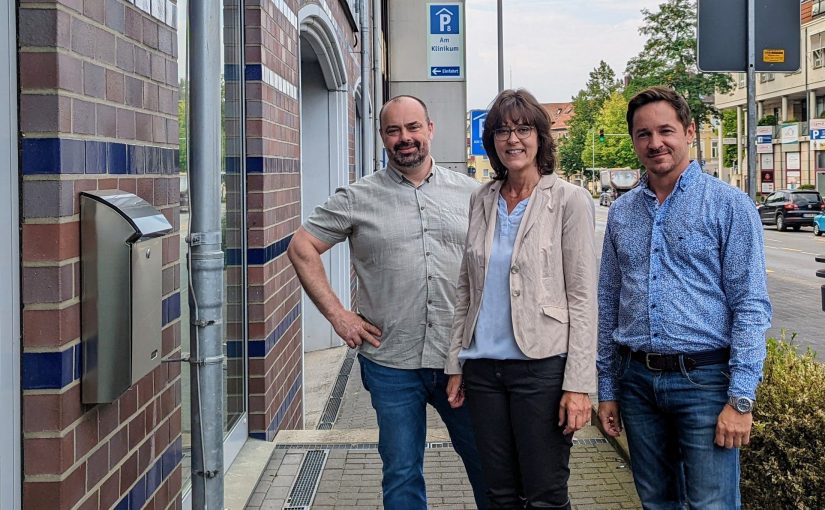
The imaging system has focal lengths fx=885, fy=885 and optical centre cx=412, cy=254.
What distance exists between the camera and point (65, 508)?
2.35 metres

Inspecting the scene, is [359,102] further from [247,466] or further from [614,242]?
[614,242]

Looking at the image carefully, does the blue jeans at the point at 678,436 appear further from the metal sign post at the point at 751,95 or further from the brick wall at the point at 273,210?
the brick wall at the point at 273,210

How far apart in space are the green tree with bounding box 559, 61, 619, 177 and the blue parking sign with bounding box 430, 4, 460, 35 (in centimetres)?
8000

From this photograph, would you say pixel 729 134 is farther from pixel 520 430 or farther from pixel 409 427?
pixel 520 430

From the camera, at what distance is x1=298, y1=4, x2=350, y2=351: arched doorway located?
10086 millimetres

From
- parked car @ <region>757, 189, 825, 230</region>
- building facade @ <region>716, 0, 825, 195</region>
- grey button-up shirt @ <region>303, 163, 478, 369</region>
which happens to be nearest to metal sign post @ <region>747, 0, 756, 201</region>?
grey button-up shirt @ <region>303, 163, 478, 369</region>

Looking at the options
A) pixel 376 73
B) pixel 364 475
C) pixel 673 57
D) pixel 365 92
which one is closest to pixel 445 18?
pixel 376 73

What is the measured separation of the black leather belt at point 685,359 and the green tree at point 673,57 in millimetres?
40669

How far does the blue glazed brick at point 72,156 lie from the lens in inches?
92.4

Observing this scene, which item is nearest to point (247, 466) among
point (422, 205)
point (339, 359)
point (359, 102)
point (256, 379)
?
point (256, 379)

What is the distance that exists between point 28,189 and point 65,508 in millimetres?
848

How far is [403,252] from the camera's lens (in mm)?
3395

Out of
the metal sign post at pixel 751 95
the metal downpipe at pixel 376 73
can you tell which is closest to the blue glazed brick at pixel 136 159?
the metal sign post at pixel 751 95

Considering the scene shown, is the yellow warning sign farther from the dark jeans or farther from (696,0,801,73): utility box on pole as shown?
the dark jeans
